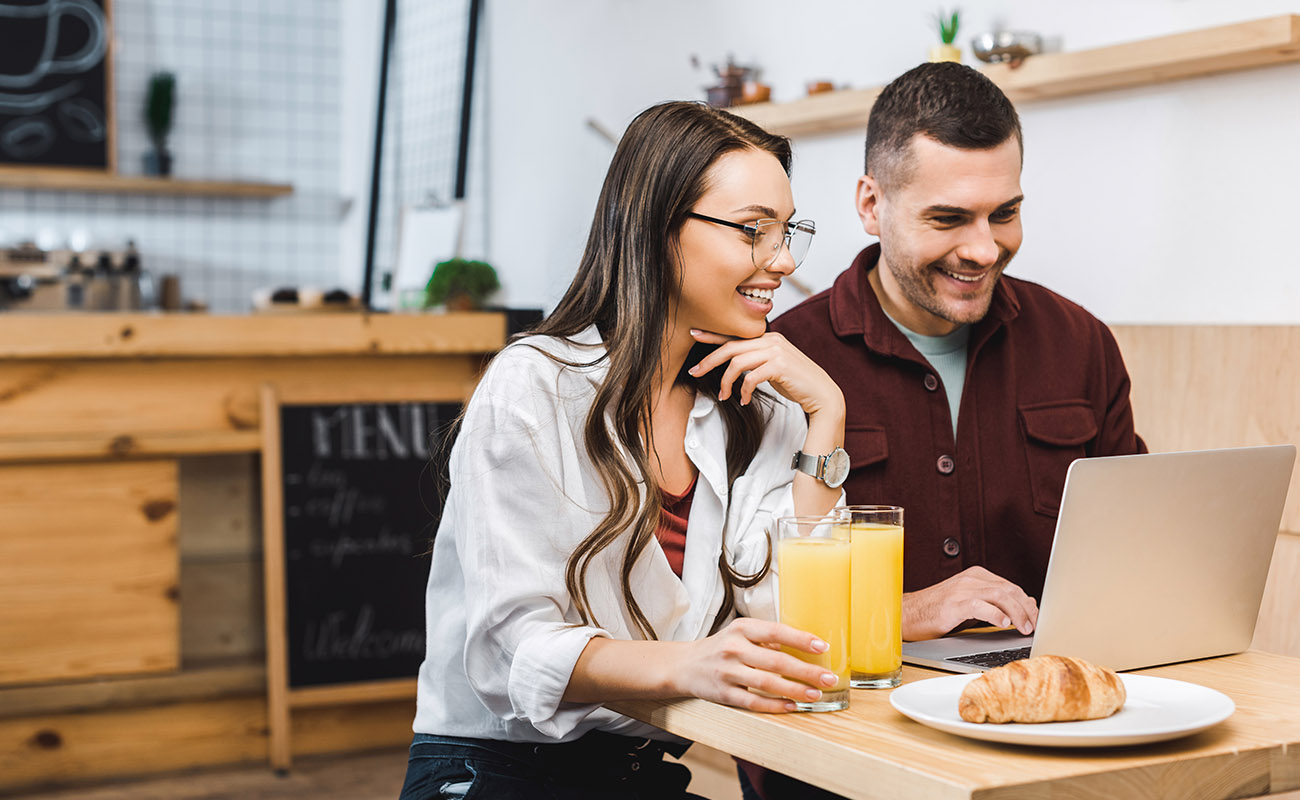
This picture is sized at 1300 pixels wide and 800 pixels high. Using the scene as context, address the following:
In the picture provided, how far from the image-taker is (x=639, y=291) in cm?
145

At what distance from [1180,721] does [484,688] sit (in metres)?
0.64

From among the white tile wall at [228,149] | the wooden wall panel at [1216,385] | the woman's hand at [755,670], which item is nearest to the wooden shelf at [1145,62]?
the wooden wall panel at [1216,385]

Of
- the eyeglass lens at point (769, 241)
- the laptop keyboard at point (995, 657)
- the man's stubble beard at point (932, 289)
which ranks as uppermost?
the eyeglass lens at point (769, 241)

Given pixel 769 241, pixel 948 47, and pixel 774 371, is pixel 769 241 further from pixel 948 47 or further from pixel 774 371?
pixel 948 47

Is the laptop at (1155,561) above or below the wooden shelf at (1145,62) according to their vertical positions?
below

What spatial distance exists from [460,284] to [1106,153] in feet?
5.57

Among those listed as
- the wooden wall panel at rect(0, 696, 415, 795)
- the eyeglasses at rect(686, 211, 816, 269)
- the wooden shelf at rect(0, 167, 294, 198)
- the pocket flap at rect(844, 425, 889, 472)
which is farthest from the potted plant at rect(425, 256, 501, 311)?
the wooden shelf at rect(0, 167, 294, 198)

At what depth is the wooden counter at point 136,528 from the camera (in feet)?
9.59

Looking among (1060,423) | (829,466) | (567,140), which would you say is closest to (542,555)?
(829,466)

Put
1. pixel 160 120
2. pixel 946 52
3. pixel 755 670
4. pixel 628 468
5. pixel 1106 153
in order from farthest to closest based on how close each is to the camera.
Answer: pixel 160 120, pixel 946 52, pixel 1106 153, pixel 628 468, pixel 755 670

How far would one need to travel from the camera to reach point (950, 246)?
177 cm

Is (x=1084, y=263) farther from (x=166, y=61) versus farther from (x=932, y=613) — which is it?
(x=166, y=61)

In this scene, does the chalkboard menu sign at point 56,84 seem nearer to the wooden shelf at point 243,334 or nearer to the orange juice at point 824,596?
the wooden shelf at point 243,334

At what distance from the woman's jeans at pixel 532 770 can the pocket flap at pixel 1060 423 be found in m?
0.73
